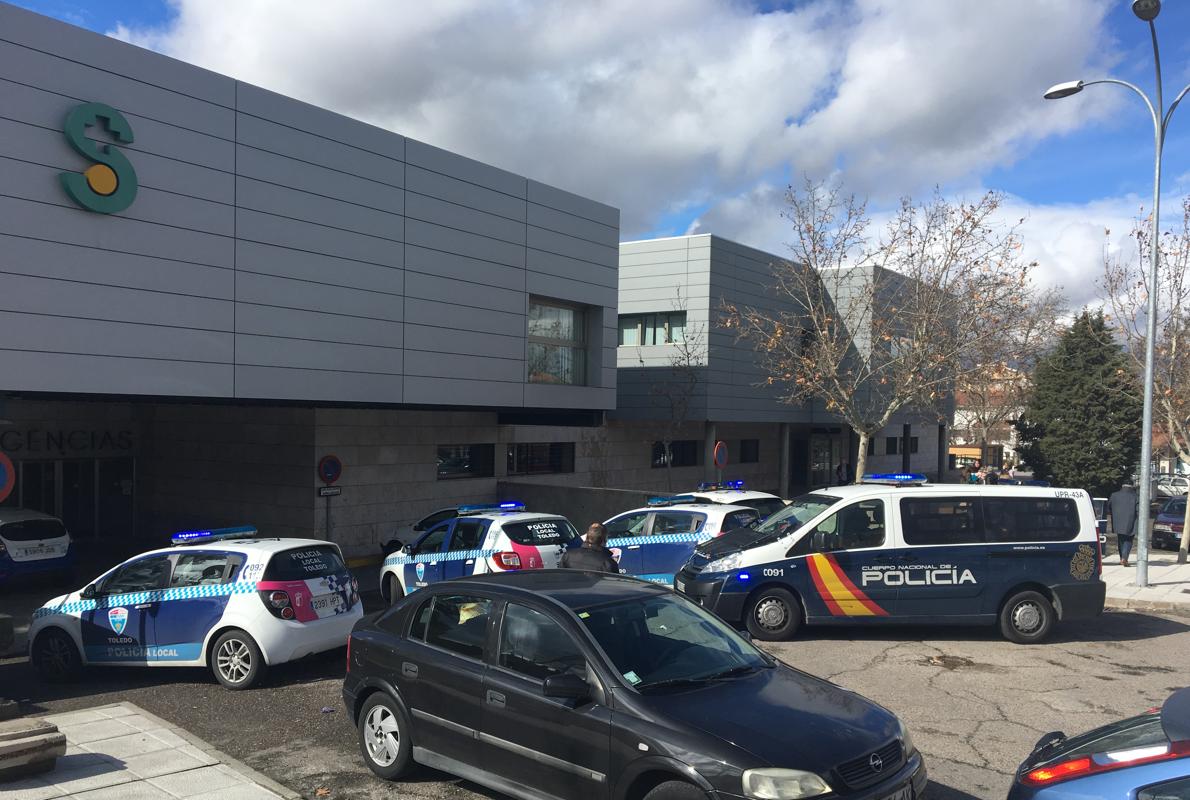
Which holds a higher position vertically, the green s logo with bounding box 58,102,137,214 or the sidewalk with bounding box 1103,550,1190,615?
the green s logo with bounding box 58,102,137,214

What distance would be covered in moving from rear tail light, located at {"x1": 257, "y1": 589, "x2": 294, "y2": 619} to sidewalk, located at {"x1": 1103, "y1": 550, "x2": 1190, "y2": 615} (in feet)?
37.8

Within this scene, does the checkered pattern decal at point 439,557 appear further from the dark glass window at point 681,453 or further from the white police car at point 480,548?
the dark glass window at point 681,453

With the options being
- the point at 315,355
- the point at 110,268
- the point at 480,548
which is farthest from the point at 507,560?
the point at 110,268

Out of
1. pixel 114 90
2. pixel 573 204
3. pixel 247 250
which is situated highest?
pixel 573 204

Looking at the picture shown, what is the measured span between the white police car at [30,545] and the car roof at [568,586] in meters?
11.5

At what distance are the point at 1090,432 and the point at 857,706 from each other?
33.1 meters

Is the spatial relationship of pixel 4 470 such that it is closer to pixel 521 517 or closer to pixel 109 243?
pixel 109 243

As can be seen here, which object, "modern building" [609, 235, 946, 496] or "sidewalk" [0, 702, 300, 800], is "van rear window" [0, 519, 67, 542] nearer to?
"sidewalk" [0, 702, 300, 800]

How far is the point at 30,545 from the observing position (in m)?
14.7

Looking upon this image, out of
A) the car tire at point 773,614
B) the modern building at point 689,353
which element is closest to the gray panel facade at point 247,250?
the modern building at point 689,353

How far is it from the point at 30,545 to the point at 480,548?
792 cm

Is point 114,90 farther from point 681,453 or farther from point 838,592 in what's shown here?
point 681,453

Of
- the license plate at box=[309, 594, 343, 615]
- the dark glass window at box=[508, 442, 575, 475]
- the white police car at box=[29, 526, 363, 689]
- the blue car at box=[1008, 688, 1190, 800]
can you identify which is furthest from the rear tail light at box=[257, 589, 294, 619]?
the dark glass window at box=[508, 442, 575, 475]

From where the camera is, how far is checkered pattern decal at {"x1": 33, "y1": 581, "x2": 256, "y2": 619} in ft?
29.4
